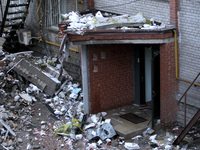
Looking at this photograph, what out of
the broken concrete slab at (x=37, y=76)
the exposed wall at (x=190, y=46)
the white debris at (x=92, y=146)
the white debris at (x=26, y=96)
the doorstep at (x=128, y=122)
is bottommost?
the white debris at (x=92, y=146)

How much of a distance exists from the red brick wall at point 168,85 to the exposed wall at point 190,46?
0.79ft

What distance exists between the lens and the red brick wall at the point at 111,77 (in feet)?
34.7

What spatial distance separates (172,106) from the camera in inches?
374

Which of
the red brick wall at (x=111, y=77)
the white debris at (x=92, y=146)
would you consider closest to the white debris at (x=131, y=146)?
the white debris at (x=92, y=146)

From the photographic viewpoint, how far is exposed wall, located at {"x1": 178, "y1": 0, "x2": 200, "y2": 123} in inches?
343

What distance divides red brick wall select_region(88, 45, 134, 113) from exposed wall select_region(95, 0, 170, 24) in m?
1.27

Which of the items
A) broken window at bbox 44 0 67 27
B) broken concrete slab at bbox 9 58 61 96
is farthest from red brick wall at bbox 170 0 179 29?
broken window at bbox 44 0 67 27

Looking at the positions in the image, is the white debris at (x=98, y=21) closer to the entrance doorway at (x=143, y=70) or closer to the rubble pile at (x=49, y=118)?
the entrance doorway at (x=143, y=70)

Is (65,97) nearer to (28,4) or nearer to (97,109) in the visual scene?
(97,109)

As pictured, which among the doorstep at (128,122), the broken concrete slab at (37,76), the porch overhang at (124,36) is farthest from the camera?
the broken concrete slab at (37,76)

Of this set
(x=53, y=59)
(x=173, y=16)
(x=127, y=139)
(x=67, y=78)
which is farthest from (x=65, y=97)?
(x=173, y=16)

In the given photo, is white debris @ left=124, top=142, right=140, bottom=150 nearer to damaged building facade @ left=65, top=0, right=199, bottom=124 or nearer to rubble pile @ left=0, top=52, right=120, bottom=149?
rubble pile @ left=0, top=52, right=120, bottom=149

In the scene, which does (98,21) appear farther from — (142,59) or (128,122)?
(128,122)

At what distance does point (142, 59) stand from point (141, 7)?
1.76m
